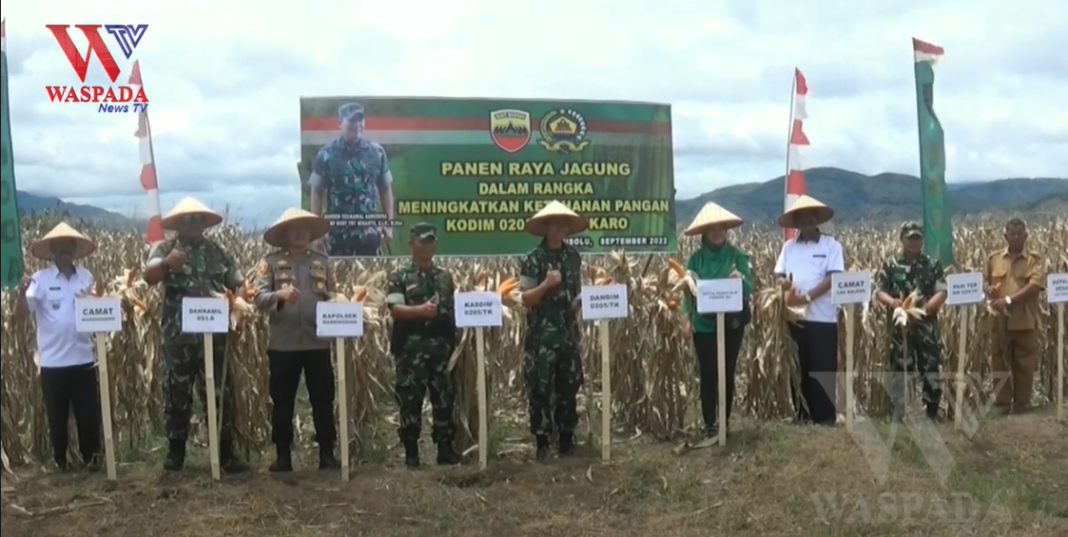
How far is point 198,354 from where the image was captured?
6855 millimetres

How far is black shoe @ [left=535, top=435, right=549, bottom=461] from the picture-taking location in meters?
7.48

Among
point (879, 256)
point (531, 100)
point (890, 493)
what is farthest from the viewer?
point (879, 256)

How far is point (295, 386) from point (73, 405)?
1.62 m

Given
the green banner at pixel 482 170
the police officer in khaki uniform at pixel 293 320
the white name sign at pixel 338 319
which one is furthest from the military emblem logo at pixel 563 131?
the white name sign at pixel 338 319

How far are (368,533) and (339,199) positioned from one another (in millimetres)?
4644

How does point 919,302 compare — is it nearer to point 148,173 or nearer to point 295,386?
point 295,386

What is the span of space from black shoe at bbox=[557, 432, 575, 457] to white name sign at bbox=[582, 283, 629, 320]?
101 cm

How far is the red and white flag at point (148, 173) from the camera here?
9620 millimetres

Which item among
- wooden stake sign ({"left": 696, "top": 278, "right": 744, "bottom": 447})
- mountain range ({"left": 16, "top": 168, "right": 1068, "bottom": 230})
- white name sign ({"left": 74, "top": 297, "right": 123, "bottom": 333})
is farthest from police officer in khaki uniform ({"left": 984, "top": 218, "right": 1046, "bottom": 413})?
mountain range ({"left": 16, "top": 168, "right": 1068, "bottom": 230})

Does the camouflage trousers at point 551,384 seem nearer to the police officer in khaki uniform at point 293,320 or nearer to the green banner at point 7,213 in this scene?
the police officer in khaki uniform at point 293,320

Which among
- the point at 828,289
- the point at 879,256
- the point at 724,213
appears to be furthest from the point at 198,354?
the point at 879,256

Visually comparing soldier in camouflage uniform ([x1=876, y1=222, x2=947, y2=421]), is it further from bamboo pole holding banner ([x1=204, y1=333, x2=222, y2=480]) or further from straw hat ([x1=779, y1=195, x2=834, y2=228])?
bamboo pole holding banner ([x1=204, y1=333, x2=222, y2=480])

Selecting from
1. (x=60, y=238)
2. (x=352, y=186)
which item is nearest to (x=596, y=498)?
(x=60, y=238)

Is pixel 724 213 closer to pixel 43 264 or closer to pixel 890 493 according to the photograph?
pixel 890 493
